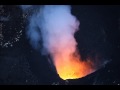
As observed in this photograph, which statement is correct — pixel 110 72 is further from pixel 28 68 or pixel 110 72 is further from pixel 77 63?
pixel 28 68

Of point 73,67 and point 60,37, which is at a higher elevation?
point 60,37

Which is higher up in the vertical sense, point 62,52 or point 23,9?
point 23,9

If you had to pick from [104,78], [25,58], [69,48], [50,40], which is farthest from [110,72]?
[25,58]
